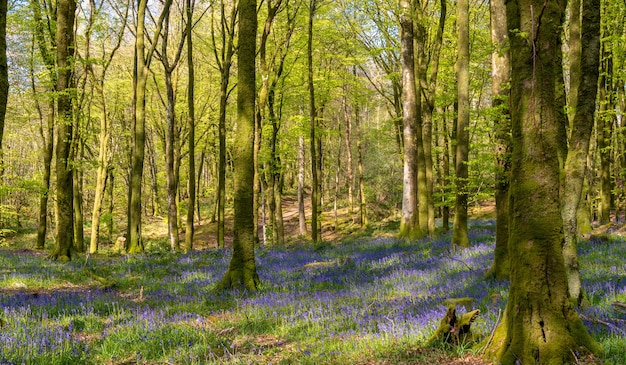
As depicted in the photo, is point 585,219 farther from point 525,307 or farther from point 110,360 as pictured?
point 110,360

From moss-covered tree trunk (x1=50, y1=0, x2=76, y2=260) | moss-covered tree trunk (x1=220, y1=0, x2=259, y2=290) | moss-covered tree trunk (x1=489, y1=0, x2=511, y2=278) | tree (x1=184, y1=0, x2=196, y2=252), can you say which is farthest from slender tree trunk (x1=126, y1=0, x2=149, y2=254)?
moss-covered tree trunk (x1=489, y1=0, x2=511, y2=278)

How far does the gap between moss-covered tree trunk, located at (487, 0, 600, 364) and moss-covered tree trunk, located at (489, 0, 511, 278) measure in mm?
2812

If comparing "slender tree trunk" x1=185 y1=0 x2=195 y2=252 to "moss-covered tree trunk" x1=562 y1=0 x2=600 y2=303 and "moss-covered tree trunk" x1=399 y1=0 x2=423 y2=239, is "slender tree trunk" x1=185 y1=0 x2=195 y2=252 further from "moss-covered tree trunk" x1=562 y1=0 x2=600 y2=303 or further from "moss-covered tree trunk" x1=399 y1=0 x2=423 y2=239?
"moss-covered tree trunk" x1=562 y1=0 x2=600 y2=303

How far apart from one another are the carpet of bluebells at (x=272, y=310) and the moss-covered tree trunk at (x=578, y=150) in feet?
1.74

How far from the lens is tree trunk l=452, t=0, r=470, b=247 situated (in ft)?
32.6

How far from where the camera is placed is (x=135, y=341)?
4.61 m

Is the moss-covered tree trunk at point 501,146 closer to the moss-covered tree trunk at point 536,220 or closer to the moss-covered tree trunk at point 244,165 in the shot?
the moss-covered tree trunk at point 536,220

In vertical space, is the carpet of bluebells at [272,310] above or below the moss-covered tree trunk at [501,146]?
below

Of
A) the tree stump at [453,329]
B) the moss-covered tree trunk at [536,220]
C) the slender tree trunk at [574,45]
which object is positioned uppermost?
the slender tree trunk at [574,45]

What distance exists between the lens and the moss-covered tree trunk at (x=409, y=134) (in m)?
13.0

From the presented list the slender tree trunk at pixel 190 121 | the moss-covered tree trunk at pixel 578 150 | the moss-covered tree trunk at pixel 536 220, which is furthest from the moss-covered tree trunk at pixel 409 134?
the moss-covered tree trunk at pixel 536 220

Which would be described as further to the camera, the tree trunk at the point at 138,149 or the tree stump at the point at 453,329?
the tree trunk at the point at 138,149

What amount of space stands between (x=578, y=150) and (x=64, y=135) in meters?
13.4

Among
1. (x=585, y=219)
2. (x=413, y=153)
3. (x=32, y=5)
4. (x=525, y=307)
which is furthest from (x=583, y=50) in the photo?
(x=32, y=5)
